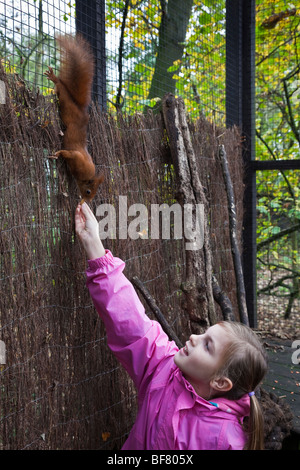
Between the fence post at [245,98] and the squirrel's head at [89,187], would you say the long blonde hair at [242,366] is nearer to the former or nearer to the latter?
the squirrel's head at [89,187]

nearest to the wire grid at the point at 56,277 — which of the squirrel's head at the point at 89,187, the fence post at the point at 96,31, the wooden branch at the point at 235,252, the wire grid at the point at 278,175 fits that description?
the squirrel's head at the point at 89,187

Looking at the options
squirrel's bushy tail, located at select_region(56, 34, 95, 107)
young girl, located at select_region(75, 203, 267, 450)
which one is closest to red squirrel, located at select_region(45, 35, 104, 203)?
squirrel's bushy tail, located at select_region(56, 34, 95, 107)

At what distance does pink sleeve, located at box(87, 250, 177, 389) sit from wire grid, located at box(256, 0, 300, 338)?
3864mm

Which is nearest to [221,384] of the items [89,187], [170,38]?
[89,187]

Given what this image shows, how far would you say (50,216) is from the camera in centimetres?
212

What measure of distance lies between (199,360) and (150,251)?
1285 millimetres

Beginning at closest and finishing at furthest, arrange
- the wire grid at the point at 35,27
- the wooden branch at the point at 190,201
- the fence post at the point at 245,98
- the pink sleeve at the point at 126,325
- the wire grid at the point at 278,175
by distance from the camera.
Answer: the pink sleeve at the point at 126,325 < the wire grid at the point at 35,27 < the wooden branch at the point at 190,201 < the fence post at the point at 245,98 < the wire grid at the point at 278,175

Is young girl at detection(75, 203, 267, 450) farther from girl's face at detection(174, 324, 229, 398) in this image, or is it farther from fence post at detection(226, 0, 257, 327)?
fence post at detection(226, 0, 257, 327)

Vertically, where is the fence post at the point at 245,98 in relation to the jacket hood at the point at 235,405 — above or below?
above

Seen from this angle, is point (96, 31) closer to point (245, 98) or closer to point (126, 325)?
point (126, 325)

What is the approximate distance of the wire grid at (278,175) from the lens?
18.8 feet

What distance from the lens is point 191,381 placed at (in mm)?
1723

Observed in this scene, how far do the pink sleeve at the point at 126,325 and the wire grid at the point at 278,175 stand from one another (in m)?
3.86

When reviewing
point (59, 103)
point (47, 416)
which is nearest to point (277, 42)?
point (59, 103)
